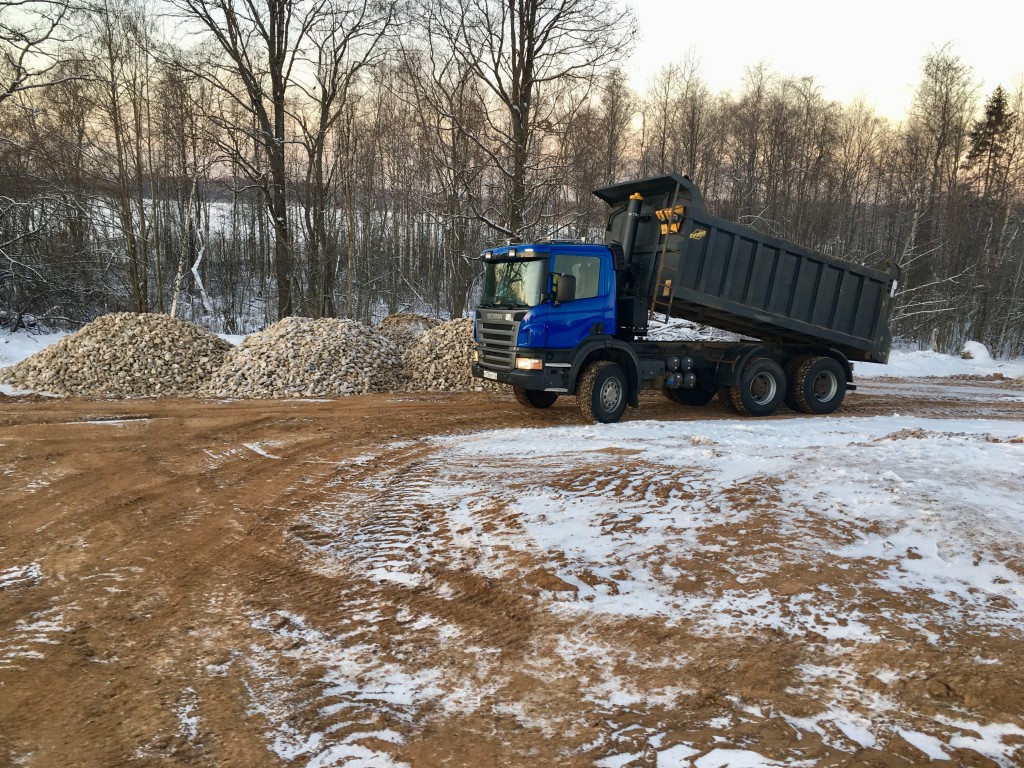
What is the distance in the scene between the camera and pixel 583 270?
9.93m

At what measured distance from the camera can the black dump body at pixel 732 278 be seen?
1005 centimetres

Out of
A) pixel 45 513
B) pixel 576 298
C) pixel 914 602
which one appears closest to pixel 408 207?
pixel 576 298

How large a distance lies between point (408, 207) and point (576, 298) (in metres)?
28.8

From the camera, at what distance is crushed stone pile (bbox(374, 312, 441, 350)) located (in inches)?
743

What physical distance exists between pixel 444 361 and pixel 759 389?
7128 millimetres

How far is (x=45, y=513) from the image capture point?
591 centimetres

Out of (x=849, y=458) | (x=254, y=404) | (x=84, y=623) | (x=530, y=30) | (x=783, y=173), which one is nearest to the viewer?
(x=84, y=623)

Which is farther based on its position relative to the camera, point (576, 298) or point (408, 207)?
point (408, 207)

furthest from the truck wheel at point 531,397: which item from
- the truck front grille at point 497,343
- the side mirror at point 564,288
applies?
the side mirror at point 564,288

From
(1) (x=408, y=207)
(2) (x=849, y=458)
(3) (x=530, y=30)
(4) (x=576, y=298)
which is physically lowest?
(2) (x=849, y=458)

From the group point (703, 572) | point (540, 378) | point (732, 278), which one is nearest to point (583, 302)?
point (540, 378)

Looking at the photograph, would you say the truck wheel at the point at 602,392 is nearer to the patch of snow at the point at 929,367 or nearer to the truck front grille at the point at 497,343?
the truck front grille at the point at 497,343

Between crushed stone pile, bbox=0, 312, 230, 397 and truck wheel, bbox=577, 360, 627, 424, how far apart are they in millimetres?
8760

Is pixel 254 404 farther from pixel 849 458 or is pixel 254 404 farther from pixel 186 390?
pixel 849 458
